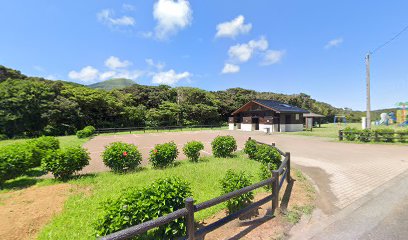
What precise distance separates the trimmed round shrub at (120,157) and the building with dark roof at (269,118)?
81.4 feet

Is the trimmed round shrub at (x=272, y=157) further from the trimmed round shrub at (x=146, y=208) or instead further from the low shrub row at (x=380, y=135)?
the low shrub row at (x=380, y=135)

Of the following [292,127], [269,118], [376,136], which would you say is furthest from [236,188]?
[292,127]

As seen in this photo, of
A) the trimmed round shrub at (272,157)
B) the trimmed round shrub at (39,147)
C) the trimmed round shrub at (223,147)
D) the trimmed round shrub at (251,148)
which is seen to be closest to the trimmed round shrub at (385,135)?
the trimmed round shrub at (251,148)

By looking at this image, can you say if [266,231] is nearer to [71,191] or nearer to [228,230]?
[228,230]

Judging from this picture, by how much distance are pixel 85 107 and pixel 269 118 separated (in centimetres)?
3172

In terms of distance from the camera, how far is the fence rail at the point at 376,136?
15.6m

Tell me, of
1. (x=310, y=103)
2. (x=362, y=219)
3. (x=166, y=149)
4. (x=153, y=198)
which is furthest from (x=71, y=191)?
(x=310, y=103)

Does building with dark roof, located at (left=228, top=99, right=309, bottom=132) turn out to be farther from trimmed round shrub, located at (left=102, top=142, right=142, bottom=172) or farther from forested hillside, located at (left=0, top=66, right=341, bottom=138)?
trimmed round shrub, located at (left=102, top=142, right=142, bottom=172)

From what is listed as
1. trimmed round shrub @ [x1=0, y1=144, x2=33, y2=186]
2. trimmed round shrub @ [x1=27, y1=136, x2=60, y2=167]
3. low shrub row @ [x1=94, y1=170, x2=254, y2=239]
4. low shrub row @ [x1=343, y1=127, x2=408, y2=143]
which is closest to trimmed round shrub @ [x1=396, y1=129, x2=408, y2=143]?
low shrub row @ [x1=343, y1=127, x2=408, y2=143]

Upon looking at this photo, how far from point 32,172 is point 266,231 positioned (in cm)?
1069

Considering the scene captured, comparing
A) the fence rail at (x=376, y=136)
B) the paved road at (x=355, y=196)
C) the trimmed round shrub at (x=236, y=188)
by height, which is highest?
the fence rail at (x=376, y=136)

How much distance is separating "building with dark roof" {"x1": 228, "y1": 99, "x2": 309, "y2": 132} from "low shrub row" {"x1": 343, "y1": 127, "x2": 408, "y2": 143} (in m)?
11.9

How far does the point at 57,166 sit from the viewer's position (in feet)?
24.6

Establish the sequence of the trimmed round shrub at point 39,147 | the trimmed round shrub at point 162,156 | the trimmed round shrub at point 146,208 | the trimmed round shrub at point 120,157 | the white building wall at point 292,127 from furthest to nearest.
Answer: the white building wall at point 292,127 < the trimmed round shrub at point 39,147 < the trimmed round shrub at point 162,156 < the trimmed round shrub at point 120,157 < the trimmed round shrub at point 146,208
